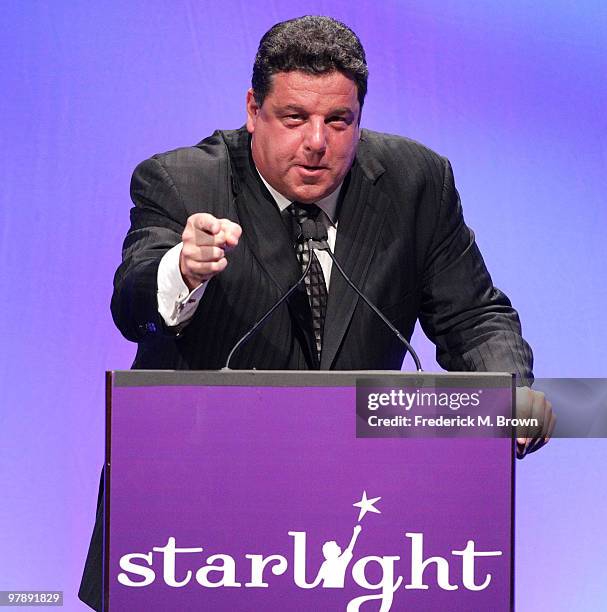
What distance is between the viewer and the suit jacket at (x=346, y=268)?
6.62 feet

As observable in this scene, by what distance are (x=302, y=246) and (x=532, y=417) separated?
0.62 m

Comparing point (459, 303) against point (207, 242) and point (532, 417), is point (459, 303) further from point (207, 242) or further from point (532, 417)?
point (207, 242)

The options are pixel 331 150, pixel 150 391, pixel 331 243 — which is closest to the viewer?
pixel 150 391

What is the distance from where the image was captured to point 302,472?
1.39 meters

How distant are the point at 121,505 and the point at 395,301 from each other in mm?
889

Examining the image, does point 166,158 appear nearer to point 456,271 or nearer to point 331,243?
point 331,243

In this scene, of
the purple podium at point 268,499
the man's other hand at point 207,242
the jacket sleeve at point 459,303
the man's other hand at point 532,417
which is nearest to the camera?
the purple podium at point 268,499

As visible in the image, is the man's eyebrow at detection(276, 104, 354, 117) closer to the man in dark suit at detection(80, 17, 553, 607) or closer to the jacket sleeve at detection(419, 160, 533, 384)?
the man in dark suit at detection(80, 17, 553, 607)

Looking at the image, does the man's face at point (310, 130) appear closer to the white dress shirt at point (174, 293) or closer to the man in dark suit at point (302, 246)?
the man in dark suit at point (302, 246)

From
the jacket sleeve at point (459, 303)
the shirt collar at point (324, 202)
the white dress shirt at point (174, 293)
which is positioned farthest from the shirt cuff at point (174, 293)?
the jacket sleeve at point (459, 303)

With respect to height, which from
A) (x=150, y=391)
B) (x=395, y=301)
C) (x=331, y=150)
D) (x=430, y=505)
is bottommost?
(x=430, y=505)

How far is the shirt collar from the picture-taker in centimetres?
212

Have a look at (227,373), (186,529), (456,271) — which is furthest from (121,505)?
(456,271)

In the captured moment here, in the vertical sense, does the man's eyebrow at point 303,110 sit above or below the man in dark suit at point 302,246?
above
